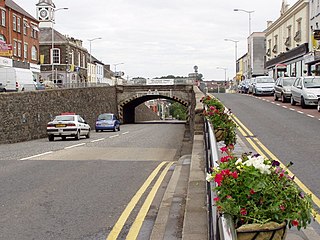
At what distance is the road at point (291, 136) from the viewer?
11156 mm

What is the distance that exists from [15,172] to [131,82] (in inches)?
2378

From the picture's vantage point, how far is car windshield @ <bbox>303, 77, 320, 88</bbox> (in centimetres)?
3002

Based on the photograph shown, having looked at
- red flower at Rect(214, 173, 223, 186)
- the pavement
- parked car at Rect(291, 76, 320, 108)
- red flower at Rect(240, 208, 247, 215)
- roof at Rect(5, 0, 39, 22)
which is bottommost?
A: the pavement

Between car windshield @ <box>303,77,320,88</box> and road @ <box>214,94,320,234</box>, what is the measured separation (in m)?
1.50

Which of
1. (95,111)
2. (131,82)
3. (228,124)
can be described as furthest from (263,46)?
(228,124)

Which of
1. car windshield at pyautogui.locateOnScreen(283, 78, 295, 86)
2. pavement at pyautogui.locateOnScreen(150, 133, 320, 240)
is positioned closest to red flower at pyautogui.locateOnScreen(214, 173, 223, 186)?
pavement at pyautogui.locateOnScreen(150, 133, 320, 240)

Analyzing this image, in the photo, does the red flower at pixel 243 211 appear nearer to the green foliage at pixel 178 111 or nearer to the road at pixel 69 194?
the road at pixel 69 194

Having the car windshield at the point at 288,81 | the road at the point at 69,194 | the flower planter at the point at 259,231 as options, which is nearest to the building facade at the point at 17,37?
the car windshield at the point at 288,81

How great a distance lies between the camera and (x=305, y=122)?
22078 mm

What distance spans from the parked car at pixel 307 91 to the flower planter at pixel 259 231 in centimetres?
2651

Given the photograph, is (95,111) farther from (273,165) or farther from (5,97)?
(273,165)

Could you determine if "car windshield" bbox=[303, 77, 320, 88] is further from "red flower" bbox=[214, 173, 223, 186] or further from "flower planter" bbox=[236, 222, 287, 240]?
"flower planter" bbox=[236, 222, 287, 240]

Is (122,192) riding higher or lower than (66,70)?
lower

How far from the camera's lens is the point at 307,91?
29609 millimetres
